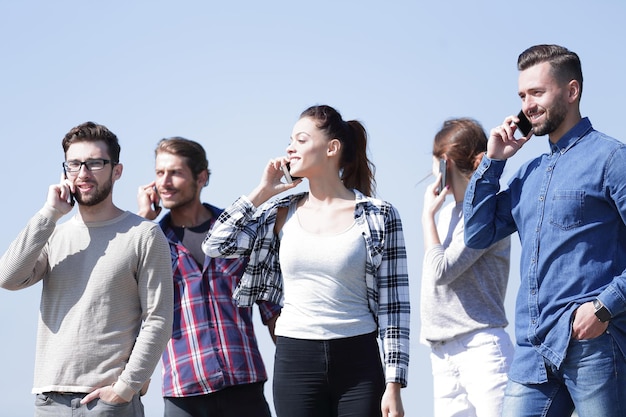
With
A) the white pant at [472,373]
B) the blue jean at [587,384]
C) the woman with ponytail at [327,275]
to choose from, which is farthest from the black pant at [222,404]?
the blue jean at [587,384]

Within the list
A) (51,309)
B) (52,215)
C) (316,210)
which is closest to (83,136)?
(52,215)

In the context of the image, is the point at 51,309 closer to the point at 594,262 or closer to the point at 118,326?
the point at 118,326

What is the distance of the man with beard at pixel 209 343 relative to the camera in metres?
5.77

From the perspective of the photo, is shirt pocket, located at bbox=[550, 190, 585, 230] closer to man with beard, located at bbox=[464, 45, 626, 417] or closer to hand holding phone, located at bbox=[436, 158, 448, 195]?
man with beard, located at bbox=[464, 45, 626, 417]

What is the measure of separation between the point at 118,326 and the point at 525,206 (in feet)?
7.94

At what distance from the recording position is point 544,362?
4.36 meters

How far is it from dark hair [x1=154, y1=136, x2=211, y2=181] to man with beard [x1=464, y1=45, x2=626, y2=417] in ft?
8.77

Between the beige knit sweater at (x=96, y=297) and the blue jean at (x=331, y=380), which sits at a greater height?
the beige knit sweater at (x=96, y=297)

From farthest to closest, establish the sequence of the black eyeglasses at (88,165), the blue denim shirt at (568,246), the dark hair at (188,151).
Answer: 1. the dark hair at (188,151)
2. the black eyeglasses at (88,165)
3. the blue denim shirt at (568,246)

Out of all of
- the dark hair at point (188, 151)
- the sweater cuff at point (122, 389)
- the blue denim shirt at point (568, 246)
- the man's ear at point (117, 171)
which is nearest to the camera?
the blue denim shirt at point (568, 246)

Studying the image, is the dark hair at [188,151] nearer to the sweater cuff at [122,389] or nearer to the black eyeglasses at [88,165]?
the black eyeglasses at [88,165]

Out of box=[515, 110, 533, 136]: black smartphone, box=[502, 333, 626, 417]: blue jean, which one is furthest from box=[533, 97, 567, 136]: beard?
box=[502, 333, 626, 417]: blue jean

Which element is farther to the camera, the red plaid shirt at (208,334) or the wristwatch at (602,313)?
the red plaid shirt at (208,334)

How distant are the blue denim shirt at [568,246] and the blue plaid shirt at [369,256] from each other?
2.18 feet
